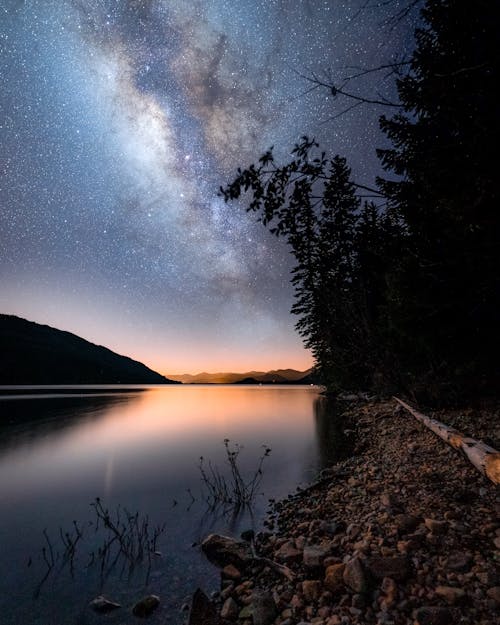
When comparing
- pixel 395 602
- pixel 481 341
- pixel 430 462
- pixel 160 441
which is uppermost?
pixel 481 341

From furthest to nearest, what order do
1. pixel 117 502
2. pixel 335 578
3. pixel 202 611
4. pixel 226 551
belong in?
1. pixel 117 502
2. pixel 226 551
3. pixel 202 611
4. pixel 335 578

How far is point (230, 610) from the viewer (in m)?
4.13

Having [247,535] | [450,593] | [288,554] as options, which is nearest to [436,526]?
[450,593]

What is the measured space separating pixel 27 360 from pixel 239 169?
194409mm

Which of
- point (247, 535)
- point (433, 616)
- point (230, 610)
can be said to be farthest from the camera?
point (247, 535)

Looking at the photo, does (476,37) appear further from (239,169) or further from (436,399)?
(436,399)

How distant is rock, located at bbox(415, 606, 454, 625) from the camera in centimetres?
302

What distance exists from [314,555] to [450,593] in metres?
1.83

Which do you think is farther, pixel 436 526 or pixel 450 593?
pixel 436 526

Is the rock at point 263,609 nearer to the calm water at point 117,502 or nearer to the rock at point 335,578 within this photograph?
the rock at point 335,578

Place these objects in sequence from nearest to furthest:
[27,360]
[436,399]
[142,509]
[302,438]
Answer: [142,509], [436,399], [302,438], [27,360]

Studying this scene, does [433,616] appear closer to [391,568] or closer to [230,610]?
[391,568]

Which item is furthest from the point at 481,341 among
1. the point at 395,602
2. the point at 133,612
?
the point at 133,612

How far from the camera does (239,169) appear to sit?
15.0 feet
